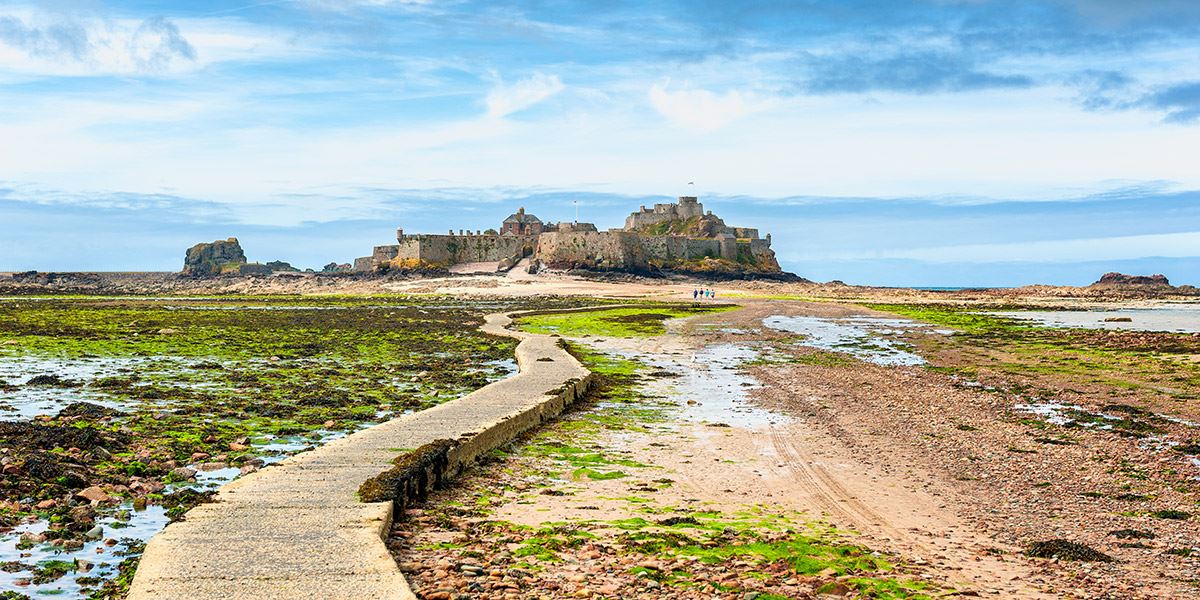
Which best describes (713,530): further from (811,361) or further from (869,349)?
(869,349)

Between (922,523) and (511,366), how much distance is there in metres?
13.1

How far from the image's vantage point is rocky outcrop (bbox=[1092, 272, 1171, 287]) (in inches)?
3349

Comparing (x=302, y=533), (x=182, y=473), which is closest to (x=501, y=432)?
(x=182, y=473)

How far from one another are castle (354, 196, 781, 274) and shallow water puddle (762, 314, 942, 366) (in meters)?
40.2

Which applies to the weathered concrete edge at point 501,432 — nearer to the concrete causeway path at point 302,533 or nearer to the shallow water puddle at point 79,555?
the concrete causeway path at point 302,533

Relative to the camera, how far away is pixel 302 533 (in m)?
6.51

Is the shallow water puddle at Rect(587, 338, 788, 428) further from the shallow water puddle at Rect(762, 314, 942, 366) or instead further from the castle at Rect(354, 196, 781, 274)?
the castle at Rect(354, 196, 781, 274)

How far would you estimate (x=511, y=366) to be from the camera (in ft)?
66.3

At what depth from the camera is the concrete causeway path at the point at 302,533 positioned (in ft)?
17.8

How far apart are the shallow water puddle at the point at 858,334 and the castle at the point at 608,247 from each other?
132 feet

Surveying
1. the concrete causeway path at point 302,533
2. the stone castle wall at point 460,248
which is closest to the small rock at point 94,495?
the concrete causeway path at point 302,533

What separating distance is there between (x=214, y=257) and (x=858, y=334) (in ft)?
338

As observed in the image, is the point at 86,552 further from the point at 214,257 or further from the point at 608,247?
the point at 214,257

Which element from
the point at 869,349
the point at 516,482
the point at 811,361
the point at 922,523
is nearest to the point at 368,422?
the point at 516,482
